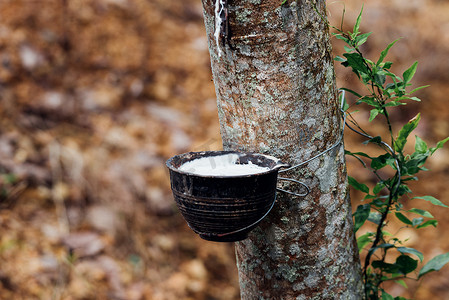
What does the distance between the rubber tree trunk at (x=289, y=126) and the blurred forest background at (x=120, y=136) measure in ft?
4.93

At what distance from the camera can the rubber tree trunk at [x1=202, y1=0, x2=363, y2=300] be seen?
1004mm

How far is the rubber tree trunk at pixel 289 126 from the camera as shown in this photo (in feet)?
3.29

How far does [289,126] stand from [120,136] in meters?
2.13

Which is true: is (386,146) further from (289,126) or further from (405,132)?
(289,126)

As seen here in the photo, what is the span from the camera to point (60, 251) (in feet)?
8.39

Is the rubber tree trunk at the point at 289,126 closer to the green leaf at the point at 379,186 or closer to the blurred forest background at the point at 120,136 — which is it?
the green leaf at the point at 379,186

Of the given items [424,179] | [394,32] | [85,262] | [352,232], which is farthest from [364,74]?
[394,32]

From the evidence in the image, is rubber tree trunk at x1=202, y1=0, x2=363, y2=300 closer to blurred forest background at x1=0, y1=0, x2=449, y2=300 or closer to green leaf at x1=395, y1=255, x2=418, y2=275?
green leaf at x1=395, y1=255, x2=418, y2=275

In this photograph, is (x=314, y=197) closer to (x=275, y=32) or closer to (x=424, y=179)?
(x=275, y=32)

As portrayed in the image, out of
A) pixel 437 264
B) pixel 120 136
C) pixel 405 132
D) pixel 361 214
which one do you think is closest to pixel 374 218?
pixel 361 214

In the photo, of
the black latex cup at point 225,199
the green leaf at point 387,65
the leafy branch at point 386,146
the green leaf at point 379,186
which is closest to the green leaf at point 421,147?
the leafy branch at point 386,146

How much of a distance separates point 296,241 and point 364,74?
50 centimetres

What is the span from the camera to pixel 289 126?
105 cm

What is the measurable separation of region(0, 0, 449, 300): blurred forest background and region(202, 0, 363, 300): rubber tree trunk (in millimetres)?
1504
